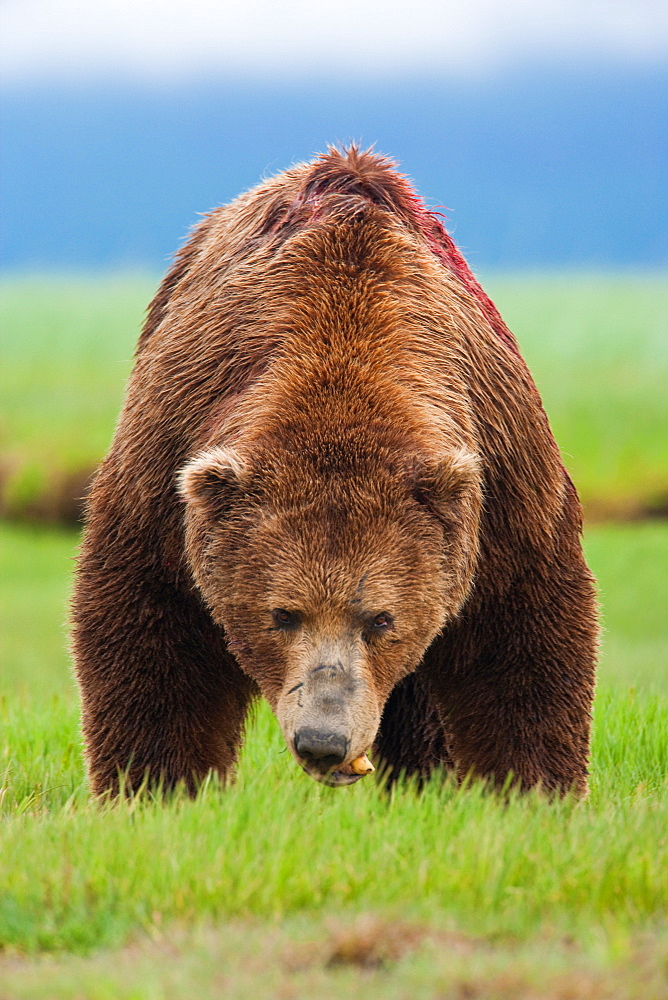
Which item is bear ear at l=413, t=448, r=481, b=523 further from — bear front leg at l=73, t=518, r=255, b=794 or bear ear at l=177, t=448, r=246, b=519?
bear front leg at l=73, t=518, r=255, b=794

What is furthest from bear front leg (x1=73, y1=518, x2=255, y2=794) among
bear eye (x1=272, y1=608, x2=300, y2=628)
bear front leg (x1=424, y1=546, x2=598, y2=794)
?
bear front leg (x1=424, y1=546, x2=598, y2=794)

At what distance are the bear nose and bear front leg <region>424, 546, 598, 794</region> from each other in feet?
3.13

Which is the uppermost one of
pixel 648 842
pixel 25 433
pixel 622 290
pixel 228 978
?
pixel 622 290

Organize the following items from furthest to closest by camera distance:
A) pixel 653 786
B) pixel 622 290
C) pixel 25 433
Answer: pixel 622 290
pixel 25 433
pixel 653 786

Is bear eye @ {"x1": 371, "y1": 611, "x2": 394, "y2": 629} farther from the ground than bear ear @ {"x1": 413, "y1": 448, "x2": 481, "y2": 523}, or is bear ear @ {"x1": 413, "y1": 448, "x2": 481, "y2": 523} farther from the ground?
bear ear @ {"x1": 413, "y1": 448, "x2": 481, "y2": 523}

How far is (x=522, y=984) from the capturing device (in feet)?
8.07

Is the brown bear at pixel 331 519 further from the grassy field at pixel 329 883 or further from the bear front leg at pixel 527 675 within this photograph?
the grassy field at pixel 329 883

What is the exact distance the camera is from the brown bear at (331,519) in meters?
3.64

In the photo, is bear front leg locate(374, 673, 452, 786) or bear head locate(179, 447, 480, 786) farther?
bear front leg locate(374, 673, 452, 786)

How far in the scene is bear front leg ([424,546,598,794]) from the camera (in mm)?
4309

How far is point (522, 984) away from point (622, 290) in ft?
130

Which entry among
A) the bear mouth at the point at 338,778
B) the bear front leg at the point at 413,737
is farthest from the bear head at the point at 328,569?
the bear front leg at the point at 413,737

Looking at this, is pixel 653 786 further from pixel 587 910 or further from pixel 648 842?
pixel 587 910

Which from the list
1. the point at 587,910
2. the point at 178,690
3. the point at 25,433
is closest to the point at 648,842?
the point at 587,910
